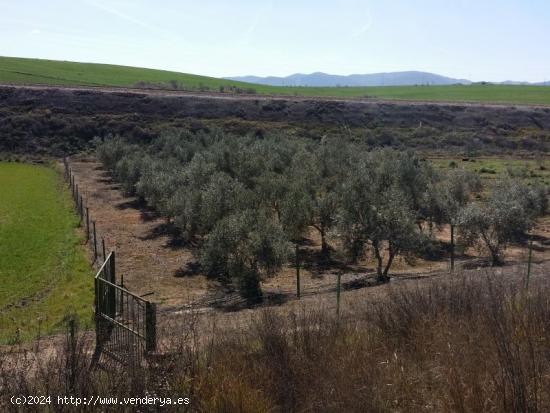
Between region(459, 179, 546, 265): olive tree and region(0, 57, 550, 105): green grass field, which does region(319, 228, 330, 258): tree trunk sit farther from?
region(0, 57, 550, 105): green grass field

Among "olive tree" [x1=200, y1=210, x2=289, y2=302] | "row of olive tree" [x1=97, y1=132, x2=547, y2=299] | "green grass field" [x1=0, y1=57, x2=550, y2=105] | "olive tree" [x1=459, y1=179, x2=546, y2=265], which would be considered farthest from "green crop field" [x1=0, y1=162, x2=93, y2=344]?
"green grass field" [x1=0, y1=57, x2=550, y2=105]

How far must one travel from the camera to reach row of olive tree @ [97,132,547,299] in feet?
77.3

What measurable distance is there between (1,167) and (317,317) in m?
67.8

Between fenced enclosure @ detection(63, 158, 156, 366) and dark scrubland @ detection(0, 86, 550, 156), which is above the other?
dark scrubland @ detection(0, 86, 550, 156)

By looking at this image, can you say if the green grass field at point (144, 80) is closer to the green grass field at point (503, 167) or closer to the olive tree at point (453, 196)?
the green grass field at point (503, 167)

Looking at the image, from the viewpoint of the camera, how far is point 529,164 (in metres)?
68.4

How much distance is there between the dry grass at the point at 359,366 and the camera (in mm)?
6492

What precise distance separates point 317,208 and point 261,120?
57.6 meters

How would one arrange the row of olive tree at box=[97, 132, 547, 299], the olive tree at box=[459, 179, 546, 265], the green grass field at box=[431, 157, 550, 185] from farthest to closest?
the green grass field at box=[431, 157, 550, 185] < the olive tree at box=[459, 179, 546, 265] < the row of olive tree at box=[97, 132, 547, 299]

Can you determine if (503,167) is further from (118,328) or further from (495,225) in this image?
(118,328)

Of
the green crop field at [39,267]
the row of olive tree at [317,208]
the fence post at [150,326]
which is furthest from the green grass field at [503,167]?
the fence post at [150,326]

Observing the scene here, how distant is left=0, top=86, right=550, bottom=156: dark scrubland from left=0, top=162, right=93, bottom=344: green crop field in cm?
3254

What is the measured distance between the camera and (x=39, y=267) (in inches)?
1061

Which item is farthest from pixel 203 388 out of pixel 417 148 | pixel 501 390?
pixel 417 148
